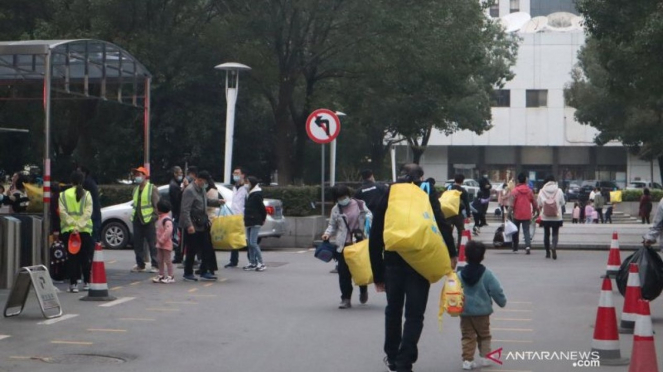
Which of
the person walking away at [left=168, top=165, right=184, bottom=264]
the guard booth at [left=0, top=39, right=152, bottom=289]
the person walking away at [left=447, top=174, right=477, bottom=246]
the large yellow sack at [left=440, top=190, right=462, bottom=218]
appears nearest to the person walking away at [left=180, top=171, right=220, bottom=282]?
the person walking away at [left=168, top=165, right=184, bottom=264]

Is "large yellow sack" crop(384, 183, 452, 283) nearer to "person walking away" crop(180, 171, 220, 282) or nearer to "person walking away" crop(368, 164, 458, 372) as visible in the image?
"person walking away" crop(368, 164, 458, 372)

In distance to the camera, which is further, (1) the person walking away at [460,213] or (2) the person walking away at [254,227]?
(1) the person walking away at [460,213]

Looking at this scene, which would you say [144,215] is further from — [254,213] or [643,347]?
[643,347]

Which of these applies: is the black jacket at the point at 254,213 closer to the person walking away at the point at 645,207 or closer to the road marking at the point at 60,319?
the road marking at the point at 60,319

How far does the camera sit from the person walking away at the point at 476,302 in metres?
8.80

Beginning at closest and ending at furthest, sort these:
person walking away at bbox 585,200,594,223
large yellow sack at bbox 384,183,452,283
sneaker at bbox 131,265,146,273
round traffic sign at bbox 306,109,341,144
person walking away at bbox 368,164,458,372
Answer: large yellow sack at bbox 384,183,452,283, person walking away at bbox 368,164,458,372, sneaker at bbox 131,265,146,273, round traffic sign at bbox 306,109,341,144, person walking away at bbox 585,200,594,223

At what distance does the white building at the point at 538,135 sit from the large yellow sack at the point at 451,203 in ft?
187

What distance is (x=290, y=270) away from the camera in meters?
18.2

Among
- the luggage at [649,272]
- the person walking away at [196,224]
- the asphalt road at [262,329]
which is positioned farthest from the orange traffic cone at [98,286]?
the luggage at [649,272]

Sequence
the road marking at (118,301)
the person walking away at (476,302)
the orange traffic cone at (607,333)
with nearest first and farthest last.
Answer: the person walking away at (476,302) < the orange traffic cone at (607,333) < the road marking at (118,301)

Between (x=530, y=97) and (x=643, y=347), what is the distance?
7428cm

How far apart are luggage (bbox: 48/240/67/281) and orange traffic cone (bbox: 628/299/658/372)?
9177 mm

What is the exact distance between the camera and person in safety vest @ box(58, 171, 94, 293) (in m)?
14.5

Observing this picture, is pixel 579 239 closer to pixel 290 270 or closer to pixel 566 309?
pixel 290 270
